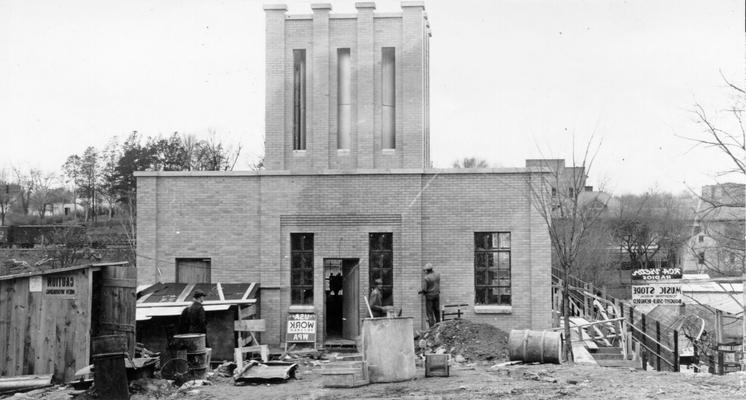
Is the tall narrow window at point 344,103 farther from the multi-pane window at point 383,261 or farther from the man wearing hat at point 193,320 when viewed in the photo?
the man wearing hat at point 193,320

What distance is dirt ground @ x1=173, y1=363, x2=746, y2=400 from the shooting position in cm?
1180

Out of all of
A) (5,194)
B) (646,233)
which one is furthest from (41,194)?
(646,233)

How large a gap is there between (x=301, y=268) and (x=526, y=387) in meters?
10.5

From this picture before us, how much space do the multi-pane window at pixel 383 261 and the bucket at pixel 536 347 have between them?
20.9 feet

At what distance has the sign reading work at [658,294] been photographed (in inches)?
1043

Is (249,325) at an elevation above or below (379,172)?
below

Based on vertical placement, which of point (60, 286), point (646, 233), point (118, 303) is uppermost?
point (646, 233)

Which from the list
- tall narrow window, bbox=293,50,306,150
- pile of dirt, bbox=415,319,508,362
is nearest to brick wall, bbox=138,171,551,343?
pile of dirt, bbox=415,319,508,362

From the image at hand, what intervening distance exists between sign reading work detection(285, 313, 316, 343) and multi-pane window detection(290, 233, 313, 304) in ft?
2.45

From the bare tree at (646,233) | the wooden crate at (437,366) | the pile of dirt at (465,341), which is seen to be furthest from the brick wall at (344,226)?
the bare tree at (646,233)

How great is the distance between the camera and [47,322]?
46.3ft

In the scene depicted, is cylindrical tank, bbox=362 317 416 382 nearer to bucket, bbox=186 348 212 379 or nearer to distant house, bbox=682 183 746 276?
bucket, bbox=186 348 212 379

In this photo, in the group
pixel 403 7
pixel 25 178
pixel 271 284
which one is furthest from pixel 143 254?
pixel 25 178

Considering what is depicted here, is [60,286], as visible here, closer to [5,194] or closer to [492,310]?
[492,310]
